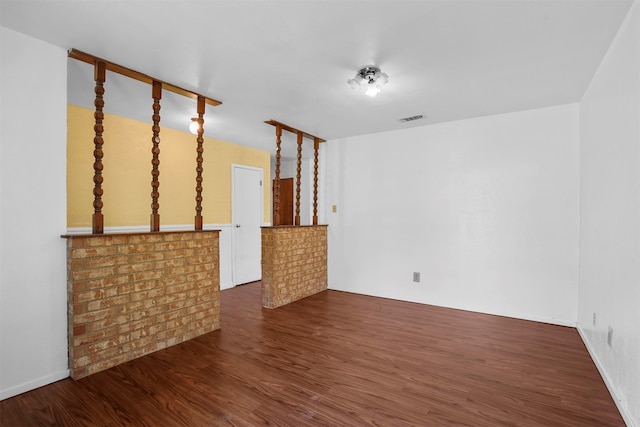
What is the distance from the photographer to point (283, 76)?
2699 mm

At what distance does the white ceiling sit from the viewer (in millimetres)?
1828

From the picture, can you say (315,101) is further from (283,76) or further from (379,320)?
(379,320)

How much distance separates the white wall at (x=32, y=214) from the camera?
201 centimetres

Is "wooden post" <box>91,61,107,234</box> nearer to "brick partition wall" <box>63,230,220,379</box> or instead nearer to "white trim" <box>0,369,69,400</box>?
"brick partition wall" <box>63,230,220,379</box>

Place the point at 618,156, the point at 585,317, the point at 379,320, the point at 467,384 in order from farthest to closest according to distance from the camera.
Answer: the point at 379,320 < the point at 585,317 < the point at 467,384 < the point at 618,156

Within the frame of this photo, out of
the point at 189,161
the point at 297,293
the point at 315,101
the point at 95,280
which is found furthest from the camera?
the point at 189,161

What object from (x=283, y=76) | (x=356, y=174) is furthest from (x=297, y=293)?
(x=283, y=76)

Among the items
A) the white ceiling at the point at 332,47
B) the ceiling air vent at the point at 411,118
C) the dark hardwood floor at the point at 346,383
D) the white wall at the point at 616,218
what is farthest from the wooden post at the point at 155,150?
the white wall at the point at 616,218

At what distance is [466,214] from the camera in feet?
12.9

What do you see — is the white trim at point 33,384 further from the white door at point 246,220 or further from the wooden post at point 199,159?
the white door at point 246,220

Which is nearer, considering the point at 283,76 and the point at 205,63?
the point at 205,63

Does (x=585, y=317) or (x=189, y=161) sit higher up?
(x=189, y=161)

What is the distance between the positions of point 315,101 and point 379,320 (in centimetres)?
253

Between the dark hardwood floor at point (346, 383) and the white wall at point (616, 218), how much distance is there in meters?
0.24
